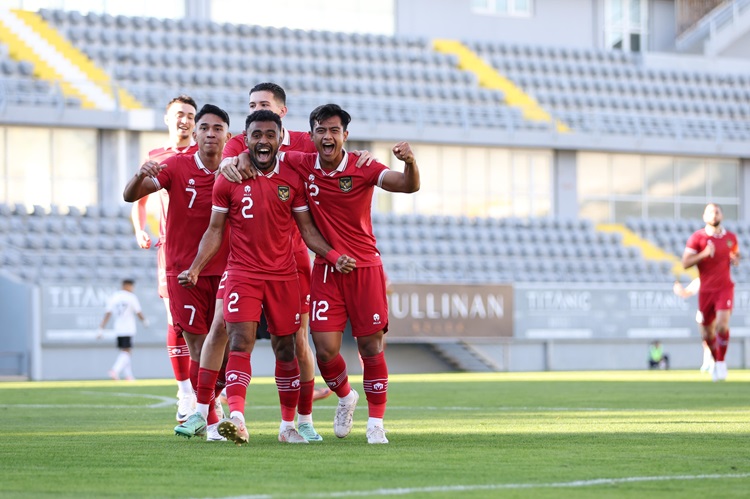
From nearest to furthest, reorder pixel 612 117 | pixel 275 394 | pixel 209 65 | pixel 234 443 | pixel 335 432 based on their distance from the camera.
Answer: pixel 234 443 → pixel 335 432 → pixel 275 394 → pixel 209 65 → pixel 612 117

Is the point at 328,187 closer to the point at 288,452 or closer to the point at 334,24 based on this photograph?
the point at 288,452

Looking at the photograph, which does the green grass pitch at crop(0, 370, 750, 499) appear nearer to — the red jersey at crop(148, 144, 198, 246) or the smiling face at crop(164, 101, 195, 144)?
the red jersey at crop(148, 144, 198, 246)

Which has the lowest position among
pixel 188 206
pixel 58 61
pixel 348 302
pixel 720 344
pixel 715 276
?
pixel 720 344

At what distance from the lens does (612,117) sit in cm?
3853

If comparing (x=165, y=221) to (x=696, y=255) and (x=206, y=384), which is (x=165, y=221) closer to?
(x=206, y=384)

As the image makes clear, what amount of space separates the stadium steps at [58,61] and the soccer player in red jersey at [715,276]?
16.9 metres

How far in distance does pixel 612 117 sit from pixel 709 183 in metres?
4.45

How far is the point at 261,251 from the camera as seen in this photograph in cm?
838

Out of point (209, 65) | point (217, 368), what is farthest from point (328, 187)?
point (209, 65)

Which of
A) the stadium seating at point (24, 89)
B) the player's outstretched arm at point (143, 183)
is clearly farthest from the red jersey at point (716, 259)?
the stadium seating at point (24, 89)

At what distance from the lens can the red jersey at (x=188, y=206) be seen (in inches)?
361

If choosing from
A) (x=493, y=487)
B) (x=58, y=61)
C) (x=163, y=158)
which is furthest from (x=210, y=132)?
(x=58, y=61)

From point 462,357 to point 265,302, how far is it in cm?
2101

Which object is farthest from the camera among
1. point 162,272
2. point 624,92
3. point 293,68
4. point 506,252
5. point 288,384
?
point 624,92
